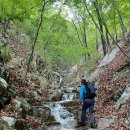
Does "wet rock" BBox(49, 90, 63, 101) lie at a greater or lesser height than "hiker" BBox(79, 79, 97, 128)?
greater

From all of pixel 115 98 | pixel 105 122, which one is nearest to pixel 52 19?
pixel 115 98

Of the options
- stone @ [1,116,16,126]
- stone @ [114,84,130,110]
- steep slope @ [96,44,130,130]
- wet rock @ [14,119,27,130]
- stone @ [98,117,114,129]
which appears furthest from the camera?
stone @ [114,84,130,110]

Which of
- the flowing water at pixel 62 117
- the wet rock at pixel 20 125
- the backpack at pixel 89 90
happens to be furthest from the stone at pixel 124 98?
the wet rock at pixel 20 125

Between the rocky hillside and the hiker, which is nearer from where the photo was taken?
the rocky hillside

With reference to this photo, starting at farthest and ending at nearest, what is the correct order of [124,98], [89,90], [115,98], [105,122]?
[115,98], [124,98], [89,90], [105,122]

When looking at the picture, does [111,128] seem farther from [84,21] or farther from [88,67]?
[84,21]

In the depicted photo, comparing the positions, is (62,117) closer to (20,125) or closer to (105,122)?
(105,122)

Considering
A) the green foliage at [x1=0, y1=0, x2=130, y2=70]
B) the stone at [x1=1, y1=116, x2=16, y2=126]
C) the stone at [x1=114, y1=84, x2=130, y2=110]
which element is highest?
the green foliage at [x1=0, y1=0, x2=130, y2=70]

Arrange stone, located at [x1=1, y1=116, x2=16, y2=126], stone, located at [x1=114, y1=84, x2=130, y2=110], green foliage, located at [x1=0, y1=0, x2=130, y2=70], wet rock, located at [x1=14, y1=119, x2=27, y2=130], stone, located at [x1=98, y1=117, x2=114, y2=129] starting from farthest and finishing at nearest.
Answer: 1. green foliage, located at [x1=0, y1=0, x2=130, y2=70]
2. stone, located at [x1=114, y1=84, x2=130, y2=110]
3. stone, located at [x1=98, y1=117, x2=114, y2=129]
4. wet rock, located at [x1=14, y1=119, x2=27, y2=130]
5. stone, located at [x1=1, y1=116, x2=16, y2=126]

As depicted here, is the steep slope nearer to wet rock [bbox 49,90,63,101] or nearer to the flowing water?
the flowing water

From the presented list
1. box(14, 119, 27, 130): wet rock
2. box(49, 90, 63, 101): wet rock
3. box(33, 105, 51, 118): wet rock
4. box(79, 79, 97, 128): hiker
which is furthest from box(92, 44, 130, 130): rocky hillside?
box(49, 90, 63, 101): wet rock

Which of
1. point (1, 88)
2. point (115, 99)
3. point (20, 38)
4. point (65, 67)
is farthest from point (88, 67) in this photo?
point (65, 67)

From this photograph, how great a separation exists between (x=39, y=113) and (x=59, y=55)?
68.8 feet

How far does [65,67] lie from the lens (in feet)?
163
